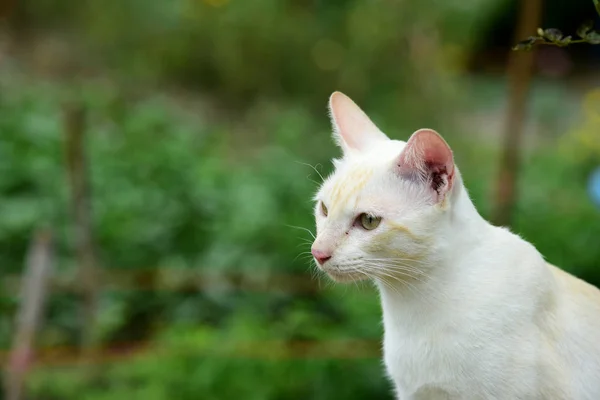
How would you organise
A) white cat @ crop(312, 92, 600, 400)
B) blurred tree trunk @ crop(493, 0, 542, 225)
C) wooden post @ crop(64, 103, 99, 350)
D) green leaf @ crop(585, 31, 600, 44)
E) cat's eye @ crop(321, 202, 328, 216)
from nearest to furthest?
green leaf @ crop(585, 31, 600, 44) < white cat @ crop(312, 92, 600, 400) < cat's eye @ crop(321, 202, 328, 216) < blurred tree trunk @ crop(493, 0, 542, 225) < wooden post @ crop(64, 103, 99, 350)

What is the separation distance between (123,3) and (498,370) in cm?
Result: 431

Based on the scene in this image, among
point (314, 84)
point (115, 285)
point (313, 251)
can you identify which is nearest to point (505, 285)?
point (313, 251)

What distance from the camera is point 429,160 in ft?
3.48

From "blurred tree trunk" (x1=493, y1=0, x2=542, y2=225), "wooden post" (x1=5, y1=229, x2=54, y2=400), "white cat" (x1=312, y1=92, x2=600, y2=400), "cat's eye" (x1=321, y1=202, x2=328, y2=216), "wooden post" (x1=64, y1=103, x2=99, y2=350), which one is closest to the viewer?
"white cat" (x1=312, y1=92, x2=600, y2=400)

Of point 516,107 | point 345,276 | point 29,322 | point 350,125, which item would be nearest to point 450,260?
point 345,276

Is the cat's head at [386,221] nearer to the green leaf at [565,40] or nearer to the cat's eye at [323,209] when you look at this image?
the cat's eye at [323,209]

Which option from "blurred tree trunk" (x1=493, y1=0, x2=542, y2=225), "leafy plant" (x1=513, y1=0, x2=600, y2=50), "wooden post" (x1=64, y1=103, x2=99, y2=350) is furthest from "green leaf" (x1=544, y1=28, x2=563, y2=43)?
"wooden post" (x1=64, y1=103, x2=99, y2=350)

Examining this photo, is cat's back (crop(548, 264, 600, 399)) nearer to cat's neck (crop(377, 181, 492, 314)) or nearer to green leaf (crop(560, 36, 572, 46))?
cat's neck (crop(377, 181, 492, 314))

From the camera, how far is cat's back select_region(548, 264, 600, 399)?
3.59 ft

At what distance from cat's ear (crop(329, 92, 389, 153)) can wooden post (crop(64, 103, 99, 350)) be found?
1704 mm

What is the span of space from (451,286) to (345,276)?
0.47 feet

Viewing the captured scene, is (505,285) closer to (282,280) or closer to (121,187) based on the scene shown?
(282,280)

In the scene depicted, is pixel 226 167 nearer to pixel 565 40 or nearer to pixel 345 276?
pixel 345 276

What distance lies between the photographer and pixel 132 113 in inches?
159
